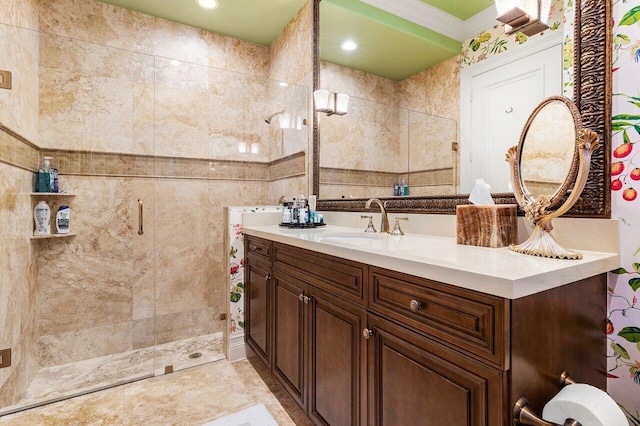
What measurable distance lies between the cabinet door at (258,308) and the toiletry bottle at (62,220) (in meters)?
1.33

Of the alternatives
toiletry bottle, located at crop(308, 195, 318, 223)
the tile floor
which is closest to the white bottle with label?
the tile floor

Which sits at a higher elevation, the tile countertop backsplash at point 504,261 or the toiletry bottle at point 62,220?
the toiletry bottle at point 62,220

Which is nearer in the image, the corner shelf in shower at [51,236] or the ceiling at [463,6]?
the ceiling at [463,6]

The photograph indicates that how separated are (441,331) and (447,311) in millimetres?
58

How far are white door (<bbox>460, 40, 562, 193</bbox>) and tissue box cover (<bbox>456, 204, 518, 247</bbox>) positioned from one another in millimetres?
167

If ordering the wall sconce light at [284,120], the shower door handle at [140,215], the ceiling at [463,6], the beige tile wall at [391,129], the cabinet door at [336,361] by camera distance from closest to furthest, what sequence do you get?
the cabinet door at [336,361] → the ceiling at [463,6] → the beige tile wall at [391,129] → the shower door handle at [140,215] → the wall sconce light at [284,120]

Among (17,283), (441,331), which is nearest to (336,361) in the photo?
(441,331)

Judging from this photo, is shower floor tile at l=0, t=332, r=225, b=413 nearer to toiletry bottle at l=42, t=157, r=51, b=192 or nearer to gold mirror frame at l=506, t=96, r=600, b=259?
toiletry bottle at l=42, t=157, r=51, b=192

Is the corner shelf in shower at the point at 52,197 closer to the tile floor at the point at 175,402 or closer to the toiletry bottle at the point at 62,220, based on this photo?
the toiletry bottle at the point at 62,220

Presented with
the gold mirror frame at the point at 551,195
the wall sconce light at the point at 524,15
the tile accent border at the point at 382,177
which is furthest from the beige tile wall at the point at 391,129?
the gold mirror frame at the point at 551,195

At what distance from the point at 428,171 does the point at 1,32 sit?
8.00 feet

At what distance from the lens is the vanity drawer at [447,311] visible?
0.66 m

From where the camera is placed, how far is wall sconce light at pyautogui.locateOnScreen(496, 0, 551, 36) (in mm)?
1121

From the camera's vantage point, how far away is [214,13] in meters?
2.60
